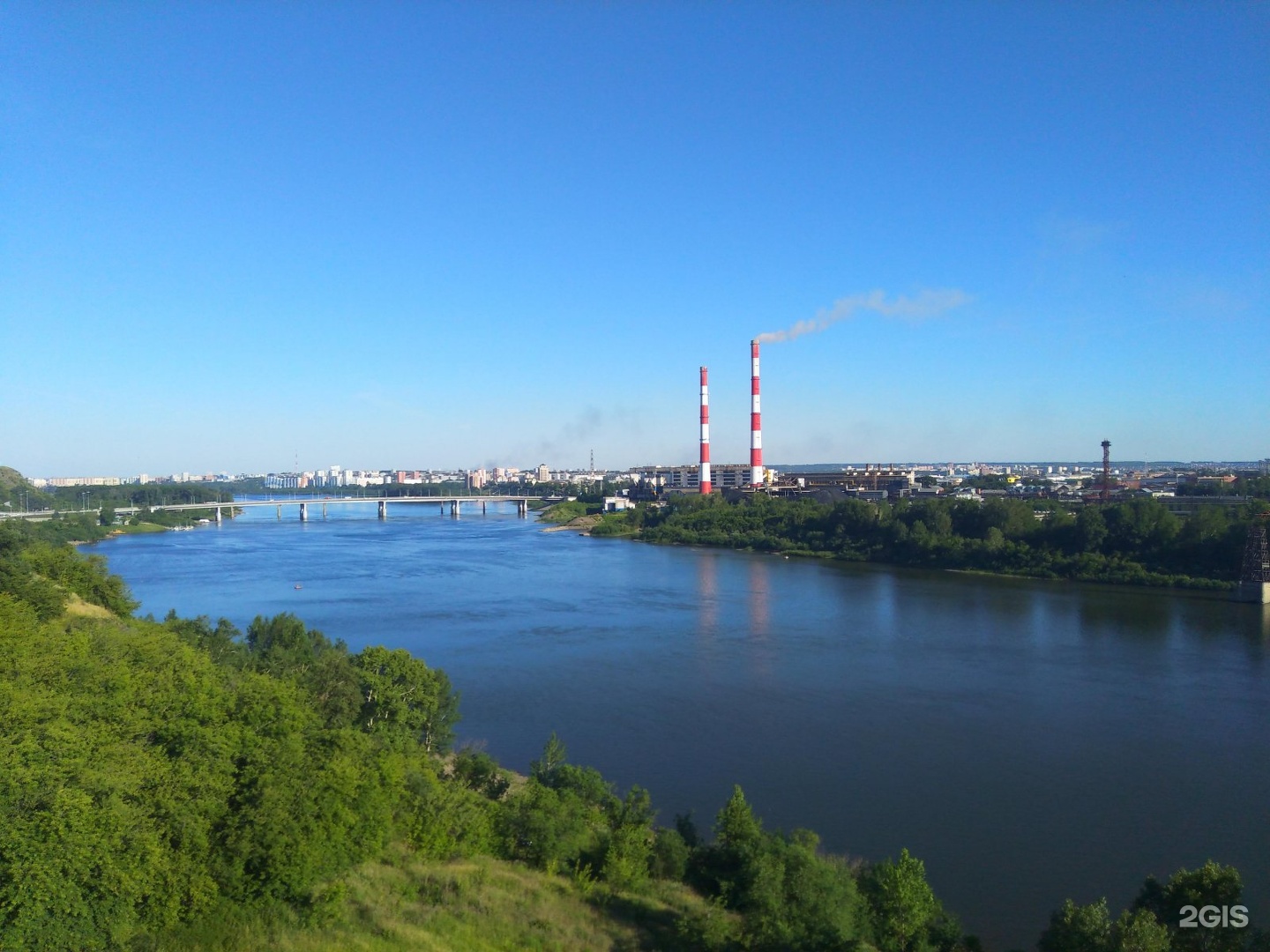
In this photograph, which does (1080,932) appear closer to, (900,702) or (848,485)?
(900,702)

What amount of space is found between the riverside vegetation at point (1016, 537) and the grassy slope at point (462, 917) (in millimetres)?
7866

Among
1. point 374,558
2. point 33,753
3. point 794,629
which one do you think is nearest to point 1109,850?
point 33,753

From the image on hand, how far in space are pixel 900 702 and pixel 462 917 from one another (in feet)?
10.0

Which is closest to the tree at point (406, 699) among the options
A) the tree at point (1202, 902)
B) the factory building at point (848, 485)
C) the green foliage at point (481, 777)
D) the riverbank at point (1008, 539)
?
the green foliage at point (481, 777)

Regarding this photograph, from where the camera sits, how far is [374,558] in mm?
11609

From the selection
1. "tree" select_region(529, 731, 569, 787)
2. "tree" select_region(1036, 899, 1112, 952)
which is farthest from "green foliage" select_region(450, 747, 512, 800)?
"tree" select_region(1036, 899, 1112, 952)

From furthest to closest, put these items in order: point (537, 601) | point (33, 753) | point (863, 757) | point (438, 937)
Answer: point (537, 601) < point (863, 757) < point (438, 937) < point (33, 753)

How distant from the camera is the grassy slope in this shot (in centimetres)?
170

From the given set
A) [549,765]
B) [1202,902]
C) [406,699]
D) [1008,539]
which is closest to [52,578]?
[406,699]

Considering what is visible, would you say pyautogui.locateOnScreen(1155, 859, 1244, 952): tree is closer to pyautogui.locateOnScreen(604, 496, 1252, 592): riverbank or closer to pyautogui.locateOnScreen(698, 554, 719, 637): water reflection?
pyautogui.locateOnScreen(698, 554, 719, 637): water reflection

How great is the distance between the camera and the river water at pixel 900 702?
9.71 ft

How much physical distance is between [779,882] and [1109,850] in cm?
142

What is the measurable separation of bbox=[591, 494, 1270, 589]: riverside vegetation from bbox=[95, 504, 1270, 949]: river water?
1.96 ft

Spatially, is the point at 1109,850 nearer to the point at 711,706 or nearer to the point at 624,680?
the point at 711,706
